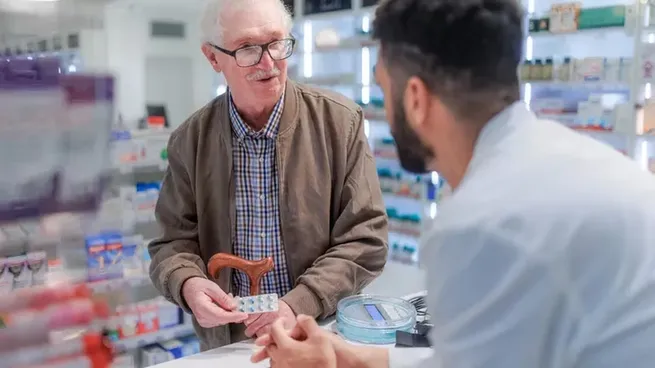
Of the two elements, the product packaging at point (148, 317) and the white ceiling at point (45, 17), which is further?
the product packaging at point (148, 317)

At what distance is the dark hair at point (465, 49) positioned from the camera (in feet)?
3.03

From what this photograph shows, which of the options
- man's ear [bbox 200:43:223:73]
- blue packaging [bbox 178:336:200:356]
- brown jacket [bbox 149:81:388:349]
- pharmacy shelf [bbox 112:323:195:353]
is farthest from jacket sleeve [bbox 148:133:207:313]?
blue packaging [bbox 178:336:200:356]

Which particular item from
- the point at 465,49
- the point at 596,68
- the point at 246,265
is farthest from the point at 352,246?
the point at 596,68

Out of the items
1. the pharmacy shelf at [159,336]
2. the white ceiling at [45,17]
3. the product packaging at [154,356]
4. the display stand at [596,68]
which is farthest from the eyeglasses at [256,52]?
the display stand at [596,68]

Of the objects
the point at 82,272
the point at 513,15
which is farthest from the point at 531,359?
the point at 82,272

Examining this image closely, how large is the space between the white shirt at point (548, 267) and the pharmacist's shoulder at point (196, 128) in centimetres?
114

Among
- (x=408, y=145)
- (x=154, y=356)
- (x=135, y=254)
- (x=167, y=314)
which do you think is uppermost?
(x=408, y=145)

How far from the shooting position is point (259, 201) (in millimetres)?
1822

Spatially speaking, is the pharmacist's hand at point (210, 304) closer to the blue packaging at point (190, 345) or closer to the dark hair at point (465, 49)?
the dark hair at point (465, 49)

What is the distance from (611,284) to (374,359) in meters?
0.58

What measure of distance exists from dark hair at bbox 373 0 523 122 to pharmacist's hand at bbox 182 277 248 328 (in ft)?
2.69

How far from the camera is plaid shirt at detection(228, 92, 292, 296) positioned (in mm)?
1809

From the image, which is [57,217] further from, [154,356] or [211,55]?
[154,356]

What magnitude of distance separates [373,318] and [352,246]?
210 mm
